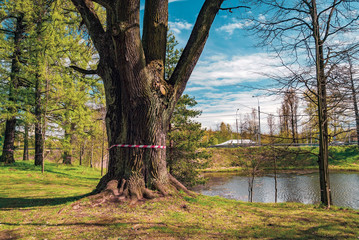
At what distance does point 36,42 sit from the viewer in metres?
13.3

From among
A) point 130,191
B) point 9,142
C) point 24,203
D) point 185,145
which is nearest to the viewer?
point 130,191

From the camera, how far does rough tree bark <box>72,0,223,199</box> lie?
4.45 metres

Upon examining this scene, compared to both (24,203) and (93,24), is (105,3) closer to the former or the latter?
(93,24)

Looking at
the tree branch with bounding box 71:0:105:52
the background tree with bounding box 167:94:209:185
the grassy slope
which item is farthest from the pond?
the tree branch with bounding box 71:0:105:52

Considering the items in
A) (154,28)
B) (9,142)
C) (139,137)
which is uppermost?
(154,28)

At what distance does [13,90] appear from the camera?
13875mm

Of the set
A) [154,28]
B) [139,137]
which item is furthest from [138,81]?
[154,28]

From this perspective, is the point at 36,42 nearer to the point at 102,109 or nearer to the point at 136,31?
the point at 102,109

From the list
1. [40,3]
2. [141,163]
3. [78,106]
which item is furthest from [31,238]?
[78,106]

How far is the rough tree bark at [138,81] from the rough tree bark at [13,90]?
37.8 feet

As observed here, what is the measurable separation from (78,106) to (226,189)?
1258 centimetres

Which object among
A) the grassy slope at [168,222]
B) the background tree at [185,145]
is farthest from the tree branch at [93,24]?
the background tree at [185,145]

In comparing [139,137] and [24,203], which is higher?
[139,137]

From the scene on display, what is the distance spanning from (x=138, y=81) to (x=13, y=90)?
13277 millimetres
